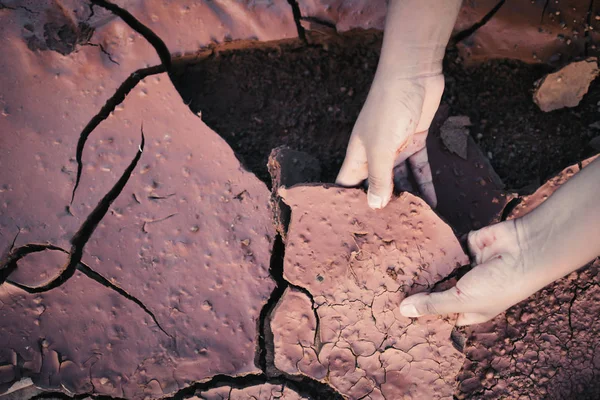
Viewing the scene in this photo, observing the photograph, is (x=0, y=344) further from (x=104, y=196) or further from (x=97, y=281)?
(x=104, y=196)

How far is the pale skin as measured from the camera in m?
1.72

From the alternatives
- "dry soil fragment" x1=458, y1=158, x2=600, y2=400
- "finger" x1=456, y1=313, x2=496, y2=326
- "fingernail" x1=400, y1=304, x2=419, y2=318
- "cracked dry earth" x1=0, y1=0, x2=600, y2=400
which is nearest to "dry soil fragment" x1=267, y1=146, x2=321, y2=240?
"cracked dry earth" x1=0, y1=0, x2=600, y2=400

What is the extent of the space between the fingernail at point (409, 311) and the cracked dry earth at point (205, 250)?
52 mm

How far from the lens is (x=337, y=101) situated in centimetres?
245

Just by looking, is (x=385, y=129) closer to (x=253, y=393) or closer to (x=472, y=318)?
(x=472, y=318)

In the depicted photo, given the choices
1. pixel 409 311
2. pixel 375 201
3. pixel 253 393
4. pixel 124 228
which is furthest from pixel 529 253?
pixel 124 228

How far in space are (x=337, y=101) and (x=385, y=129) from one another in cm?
63

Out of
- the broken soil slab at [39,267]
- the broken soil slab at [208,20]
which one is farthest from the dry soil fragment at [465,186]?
the broken soil slab at [39,267]

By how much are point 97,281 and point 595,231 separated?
2.09 metres

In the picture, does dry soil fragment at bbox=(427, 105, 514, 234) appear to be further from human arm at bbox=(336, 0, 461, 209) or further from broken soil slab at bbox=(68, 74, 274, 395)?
broken soil slab at bbox=(68, 74, 274, 395)

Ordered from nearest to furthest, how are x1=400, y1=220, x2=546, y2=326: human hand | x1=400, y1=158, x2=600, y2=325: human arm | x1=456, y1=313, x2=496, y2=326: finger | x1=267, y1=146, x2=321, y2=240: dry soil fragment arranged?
1. x1=400, y1=158, x2=600, y2=325: human arm
2. x1=400, y1=220, x2=546, y2=326: human hand
3. x1=456, y1=313, x2=496, y2=326: finger
4. x1=267, y1=146, x2=321, y2=240: dry soil fragment

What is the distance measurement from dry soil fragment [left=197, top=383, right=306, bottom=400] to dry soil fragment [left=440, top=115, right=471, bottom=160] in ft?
4.60

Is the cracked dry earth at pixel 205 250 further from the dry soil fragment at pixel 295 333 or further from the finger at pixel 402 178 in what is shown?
the finger at pixel 402 178

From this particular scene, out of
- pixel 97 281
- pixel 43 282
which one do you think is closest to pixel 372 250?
pixel 97 281
